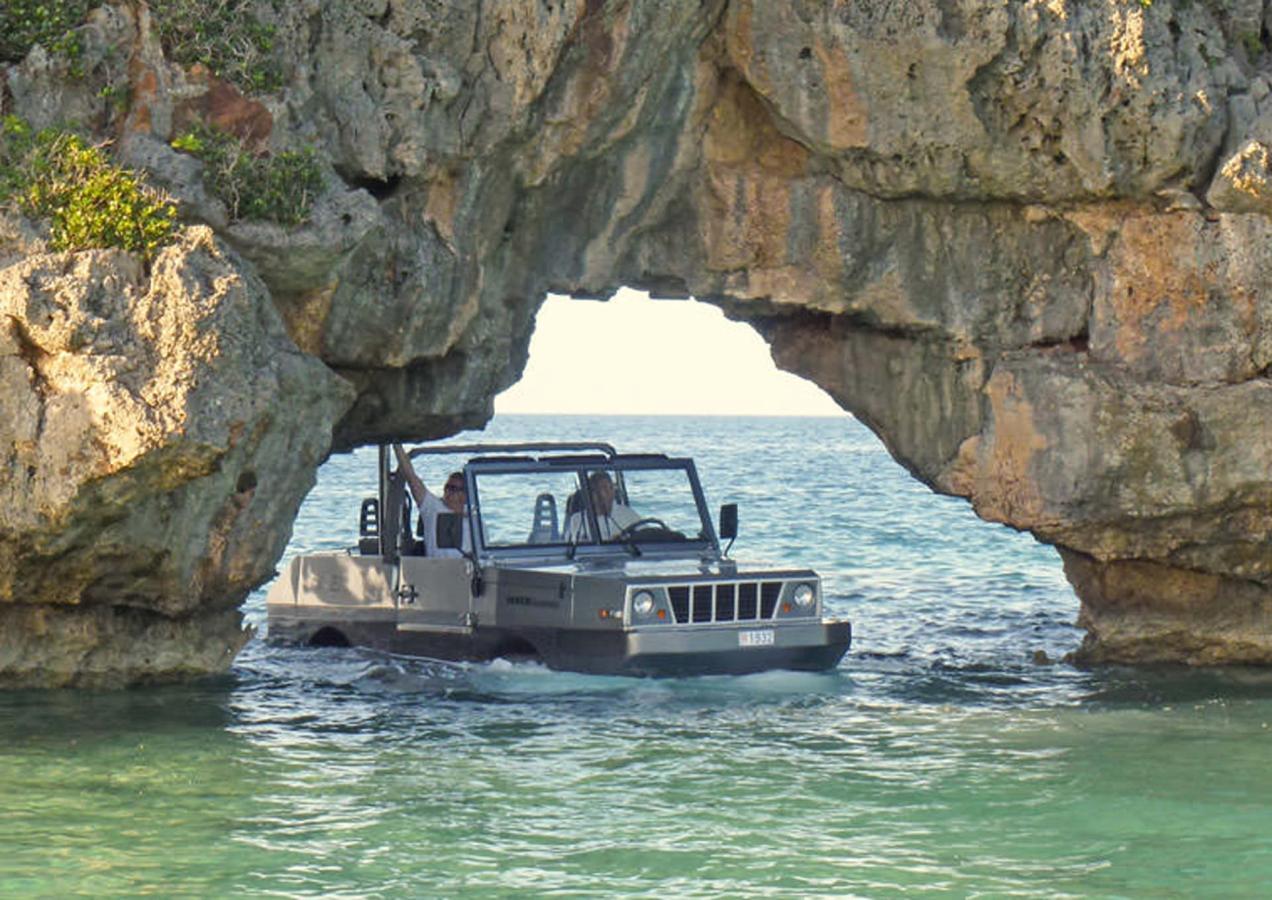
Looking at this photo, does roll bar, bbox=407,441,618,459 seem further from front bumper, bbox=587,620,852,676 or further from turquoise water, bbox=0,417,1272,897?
front bumper, bbox=587,620,852,676

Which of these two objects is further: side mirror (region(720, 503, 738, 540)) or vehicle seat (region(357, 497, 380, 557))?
vehicle seat (region(357, 497, 380, 557))

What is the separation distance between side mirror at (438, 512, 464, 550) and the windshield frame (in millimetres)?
356

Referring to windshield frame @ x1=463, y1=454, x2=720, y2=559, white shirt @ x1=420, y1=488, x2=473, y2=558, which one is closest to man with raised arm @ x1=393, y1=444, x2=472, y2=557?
white shirt @ x1=420, y1=488, x2=473, y2=558

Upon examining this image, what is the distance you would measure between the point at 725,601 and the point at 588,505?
2108mm

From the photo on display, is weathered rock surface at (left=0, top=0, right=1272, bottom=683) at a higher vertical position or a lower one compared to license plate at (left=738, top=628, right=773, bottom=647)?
higher

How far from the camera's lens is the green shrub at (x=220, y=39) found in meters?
17.5

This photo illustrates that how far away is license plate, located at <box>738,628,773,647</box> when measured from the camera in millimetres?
17984

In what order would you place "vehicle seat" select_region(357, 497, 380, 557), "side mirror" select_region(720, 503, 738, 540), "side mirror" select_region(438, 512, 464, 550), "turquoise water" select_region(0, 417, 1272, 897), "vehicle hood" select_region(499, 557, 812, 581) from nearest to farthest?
"turquoise water" select_region(0, 417, 1272, 897)
"vehicle hood" select_region(499, 557, 812, 581)
"side mirror" select_region(438, 512, 464, 550)
"side mirror" select_region(720, 503, 738, 540)
"vehicle seat" select_region(357, 497, 380, 557)

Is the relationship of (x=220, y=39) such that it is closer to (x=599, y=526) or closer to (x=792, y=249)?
(x=599, y=526)

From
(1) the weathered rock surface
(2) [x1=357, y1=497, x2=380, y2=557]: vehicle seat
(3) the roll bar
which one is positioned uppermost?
(1) the weathered rock surface

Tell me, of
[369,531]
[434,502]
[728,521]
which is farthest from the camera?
[369,531]

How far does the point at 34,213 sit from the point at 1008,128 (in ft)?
29.1

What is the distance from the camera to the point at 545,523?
19.5 metres

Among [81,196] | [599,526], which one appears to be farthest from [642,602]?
[81,196]
